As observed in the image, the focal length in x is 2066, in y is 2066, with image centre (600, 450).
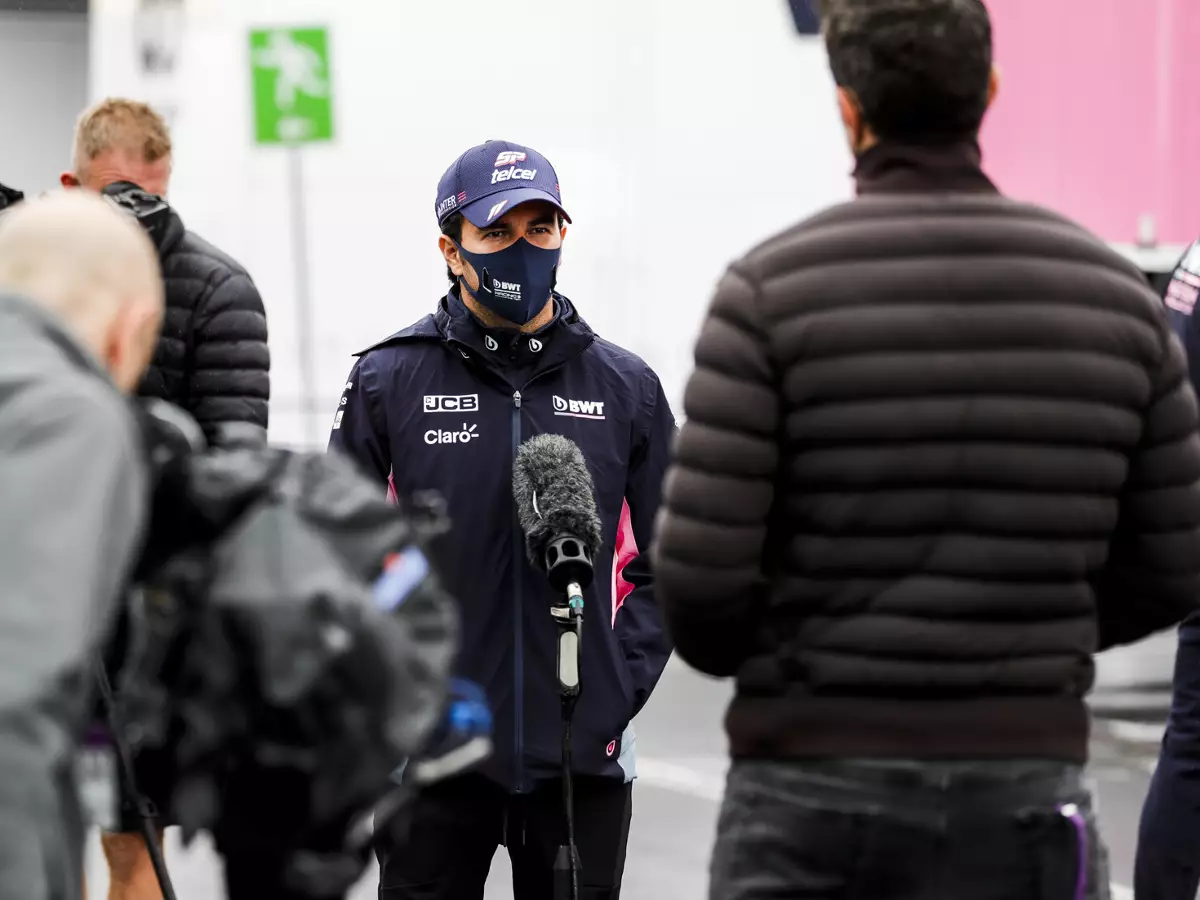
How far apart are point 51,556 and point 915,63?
4.34 ft

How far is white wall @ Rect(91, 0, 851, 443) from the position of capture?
11633 mm

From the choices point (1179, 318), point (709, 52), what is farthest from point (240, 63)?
point (1179, 318)

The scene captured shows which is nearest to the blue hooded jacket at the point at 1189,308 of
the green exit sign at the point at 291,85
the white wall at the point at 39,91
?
the green exit sign at the point at 291,85

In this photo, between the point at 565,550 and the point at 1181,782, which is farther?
the point at 1181,782

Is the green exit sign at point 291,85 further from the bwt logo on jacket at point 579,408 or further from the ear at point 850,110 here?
the ear at point 850,110

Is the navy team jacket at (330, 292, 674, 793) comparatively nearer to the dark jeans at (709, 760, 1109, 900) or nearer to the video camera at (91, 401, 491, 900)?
the dark jeans at (709, 760, 1109, 900)

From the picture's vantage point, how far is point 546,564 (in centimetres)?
391

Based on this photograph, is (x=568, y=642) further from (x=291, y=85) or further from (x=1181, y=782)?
(x=291, y=85)

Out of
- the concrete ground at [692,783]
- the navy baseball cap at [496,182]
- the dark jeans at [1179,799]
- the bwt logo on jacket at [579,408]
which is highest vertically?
the navy baseball cap at [496,182]

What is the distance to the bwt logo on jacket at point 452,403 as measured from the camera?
412cm

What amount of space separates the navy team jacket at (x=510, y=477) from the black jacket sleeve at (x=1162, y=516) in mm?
1329

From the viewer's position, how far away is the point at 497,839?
406 centimetres

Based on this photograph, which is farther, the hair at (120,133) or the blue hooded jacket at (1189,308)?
the hair at (120,133)

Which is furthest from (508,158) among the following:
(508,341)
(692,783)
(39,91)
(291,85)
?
(39,91)
